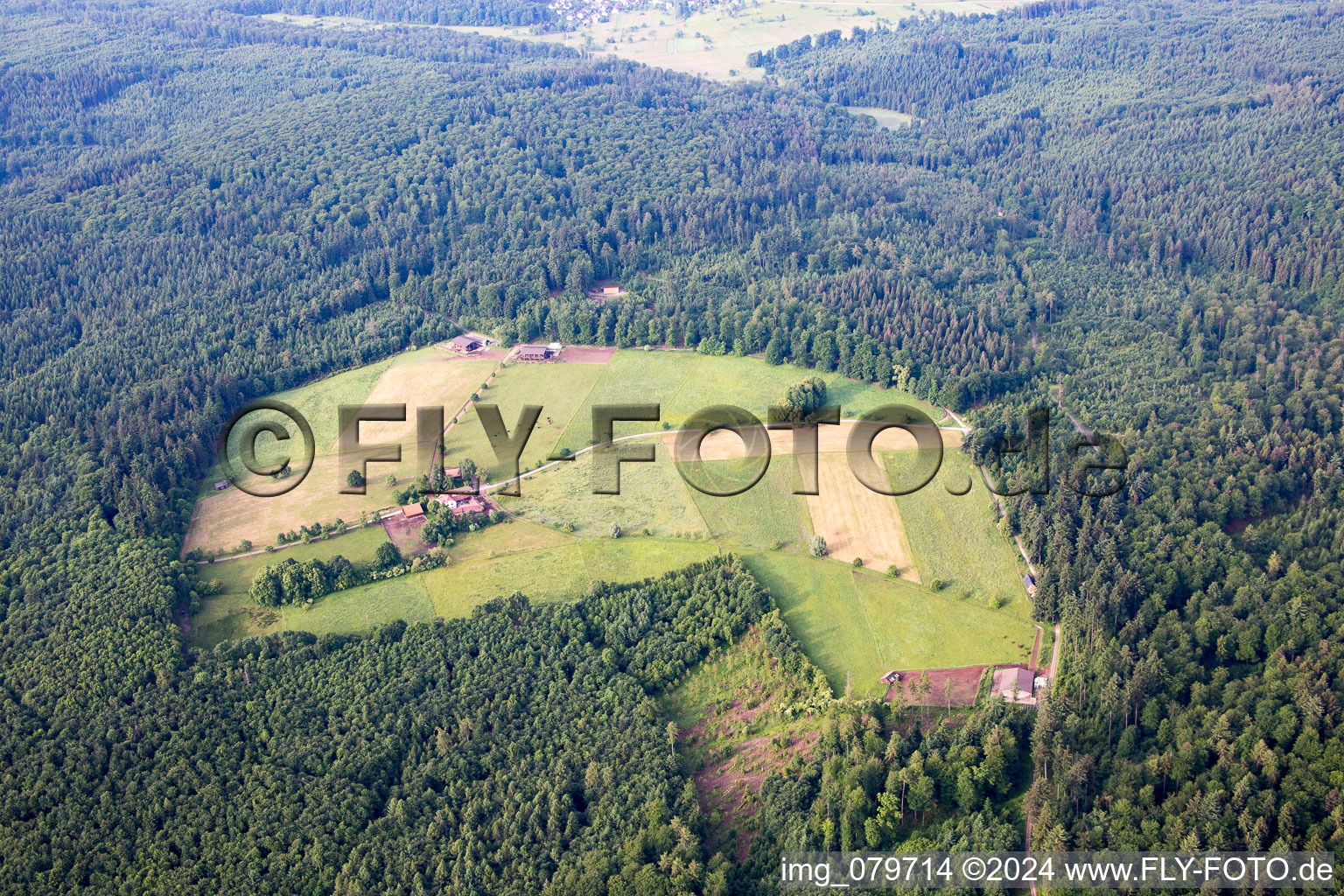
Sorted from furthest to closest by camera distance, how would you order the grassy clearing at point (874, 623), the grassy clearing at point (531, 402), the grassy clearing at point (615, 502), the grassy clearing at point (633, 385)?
the grassy clearing at point (633, 385), the grassy clearing at point (531, 402), the grassy clearing at point (615, 502), the grassy clearing at point (874, 623)

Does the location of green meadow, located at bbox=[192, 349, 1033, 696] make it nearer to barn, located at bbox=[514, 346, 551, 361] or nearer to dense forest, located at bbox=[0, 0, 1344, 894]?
dense forest, located at bbox=[0, 0, 1344, 894]

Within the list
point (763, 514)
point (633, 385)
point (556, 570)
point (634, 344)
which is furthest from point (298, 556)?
point (634, 344)

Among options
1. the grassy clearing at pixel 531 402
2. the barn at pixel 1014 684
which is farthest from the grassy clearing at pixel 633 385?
the barn at pixel 1014 684

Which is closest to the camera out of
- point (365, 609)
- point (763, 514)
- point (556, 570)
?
point (365, 609)

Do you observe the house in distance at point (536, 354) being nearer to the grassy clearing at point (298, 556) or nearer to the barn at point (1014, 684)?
the grassy clearing at point (298, 556)

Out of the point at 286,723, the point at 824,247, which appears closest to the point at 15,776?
the point at 286,723

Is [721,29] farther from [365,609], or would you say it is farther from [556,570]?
[365,609]

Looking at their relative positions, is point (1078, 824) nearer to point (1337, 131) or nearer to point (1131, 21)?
point (1337, 131)
